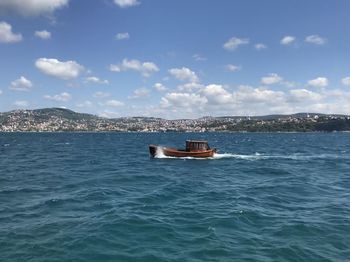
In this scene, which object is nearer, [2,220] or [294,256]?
[294,256]

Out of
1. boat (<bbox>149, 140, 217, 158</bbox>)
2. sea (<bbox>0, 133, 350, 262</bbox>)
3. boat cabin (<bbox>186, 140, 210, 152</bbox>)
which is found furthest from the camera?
boat cabin (<bbox>186, 140, 210, 152</bbox>)

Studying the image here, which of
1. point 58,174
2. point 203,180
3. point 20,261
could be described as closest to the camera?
point 20,261

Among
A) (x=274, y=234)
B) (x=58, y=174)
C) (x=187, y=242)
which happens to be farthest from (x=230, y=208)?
(x=58, y=174)

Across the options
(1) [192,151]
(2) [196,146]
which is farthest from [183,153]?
(2) [196,146]

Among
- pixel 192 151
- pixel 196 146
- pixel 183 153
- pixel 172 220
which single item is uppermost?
pixel 196 146

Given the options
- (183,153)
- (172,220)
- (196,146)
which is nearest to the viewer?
(172,220)

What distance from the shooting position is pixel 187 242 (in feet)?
57.9

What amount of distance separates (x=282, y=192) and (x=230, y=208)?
7828 millimetres

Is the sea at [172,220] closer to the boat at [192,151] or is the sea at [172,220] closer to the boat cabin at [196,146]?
the boat at [192,151]

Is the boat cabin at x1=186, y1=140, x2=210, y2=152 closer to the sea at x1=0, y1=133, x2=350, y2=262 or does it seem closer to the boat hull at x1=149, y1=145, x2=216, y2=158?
the boat hull at x1=149, y1=145, x2=216, y2=158

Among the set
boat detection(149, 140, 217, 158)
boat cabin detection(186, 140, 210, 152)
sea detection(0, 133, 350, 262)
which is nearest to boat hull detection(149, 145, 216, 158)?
boat detection(149, 140, 217, 158)

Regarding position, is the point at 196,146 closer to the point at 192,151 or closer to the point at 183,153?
the point at 192,151

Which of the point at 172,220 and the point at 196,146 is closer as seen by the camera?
the point at 172,220

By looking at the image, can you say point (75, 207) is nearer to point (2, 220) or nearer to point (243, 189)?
point (2, 220)
